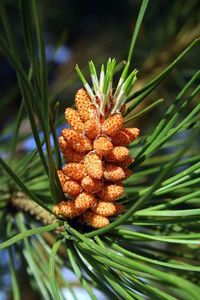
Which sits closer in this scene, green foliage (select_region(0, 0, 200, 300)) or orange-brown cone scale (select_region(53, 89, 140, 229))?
green foliage (select_region(0, 0, 200, 300))

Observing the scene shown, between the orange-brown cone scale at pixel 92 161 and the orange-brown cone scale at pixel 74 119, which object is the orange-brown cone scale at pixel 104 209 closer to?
the orange-brown cone scale at pixel 92 161

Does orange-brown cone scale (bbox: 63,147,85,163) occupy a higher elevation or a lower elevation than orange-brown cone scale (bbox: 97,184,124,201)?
higher

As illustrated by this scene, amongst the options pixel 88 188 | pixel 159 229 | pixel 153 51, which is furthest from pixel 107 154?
pixel 153 51

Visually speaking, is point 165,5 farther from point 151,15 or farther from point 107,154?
point 107,154

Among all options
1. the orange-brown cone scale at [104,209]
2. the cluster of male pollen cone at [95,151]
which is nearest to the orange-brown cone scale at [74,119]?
the cluster of male pollen cone at [95,151]

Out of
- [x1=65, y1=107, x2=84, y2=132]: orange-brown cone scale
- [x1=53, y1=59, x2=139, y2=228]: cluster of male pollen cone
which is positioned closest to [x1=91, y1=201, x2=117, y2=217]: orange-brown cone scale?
[x1=53, y1=59, x2=139, y2=228]: cluster of male pollen cone

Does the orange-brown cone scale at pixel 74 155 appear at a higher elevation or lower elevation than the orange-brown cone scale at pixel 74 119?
lower

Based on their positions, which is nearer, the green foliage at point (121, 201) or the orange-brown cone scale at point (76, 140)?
the green foliage at point (121, 201)

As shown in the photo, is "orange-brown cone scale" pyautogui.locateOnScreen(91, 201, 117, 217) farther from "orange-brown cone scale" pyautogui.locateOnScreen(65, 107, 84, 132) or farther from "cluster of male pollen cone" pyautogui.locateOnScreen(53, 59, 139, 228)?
"orange-brown cone scale" pyautogui.locateOnScreen(65, 107, 84, 132)
